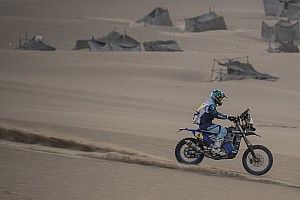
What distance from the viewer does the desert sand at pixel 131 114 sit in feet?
21.3

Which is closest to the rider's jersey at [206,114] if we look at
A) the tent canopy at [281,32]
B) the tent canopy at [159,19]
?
the tent canopy at [281,32]

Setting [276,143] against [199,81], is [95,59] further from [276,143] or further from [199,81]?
[276,143]

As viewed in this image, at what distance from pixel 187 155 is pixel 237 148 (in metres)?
0.73

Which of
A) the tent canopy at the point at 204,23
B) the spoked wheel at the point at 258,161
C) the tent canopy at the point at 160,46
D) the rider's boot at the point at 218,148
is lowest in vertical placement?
the spoked wheel at the point at 258,161

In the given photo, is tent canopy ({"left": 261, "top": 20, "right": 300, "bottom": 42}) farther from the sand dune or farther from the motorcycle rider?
the sand dune

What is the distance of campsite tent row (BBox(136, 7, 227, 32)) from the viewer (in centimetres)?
4181

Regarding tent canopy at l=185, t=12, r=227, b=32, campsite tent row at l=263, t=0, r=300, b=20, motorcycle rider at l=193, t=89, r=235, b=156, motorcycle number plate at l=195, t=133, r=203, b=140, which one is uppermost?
campsite tent row at l=263, t=0, r=300, b=20

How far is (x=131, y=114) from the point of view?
13.8 metres

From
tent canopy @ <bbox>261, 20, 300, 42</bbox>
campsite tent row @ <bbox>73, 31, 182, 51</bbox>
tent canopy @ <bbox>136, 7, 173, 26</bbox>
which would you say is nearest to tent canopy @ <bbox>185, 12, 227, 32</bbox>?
tent canopy @ <bbox>136, 7, 173, 26</bbox>

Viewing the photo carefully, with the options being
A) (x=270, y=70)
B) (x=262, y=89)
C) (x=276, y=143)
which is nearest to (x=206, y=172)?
(x=276, y=143)

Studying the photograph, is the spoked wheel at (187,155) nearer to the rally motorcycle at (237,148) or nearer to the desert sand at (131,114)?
the rally motorcycle at (237,148)

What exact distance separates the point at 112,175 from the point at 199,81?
1540 centimetres

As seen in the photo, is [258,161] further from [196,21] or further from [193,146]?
[196,21]

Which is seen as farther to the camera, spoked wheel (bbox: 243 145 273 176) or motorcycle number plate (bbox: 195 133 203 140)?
motorcycle number plate (bbox: 195 133 203 140)
